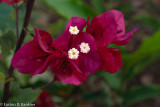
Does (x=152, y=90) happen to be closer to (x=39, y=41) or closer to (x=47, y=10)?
(x=39, y=41)

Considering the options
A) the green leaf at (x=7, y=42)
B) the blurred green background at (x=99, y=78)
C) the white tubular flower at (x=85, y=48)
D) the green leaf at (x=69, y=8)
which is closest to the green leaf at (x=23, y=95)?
the blurred green background at (x=99, y=78)

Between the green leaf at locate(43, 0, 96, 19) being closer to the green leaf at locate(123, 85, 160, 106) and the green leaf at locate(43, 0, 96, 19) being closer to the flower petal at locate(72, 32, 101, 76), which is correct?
the green leaf at locate(123, 85, 160, 106)

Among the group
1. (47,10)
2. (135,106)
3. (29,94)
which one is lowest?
(135,106)

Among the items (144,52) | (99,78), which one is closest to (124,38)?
(144,52)

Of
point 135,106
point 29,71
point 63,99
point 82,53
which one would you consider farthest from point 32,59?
point 135,106

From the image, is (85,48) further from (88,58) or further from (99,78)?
(99,78)

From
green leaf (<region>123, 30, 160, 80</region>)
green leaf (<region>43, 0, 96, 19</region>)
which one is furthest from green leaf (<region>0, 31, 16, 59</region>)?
green leaf (<region>123, 30, 160, 80</region>)

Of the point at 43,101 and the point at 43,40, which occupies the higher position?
the point at 43,40
